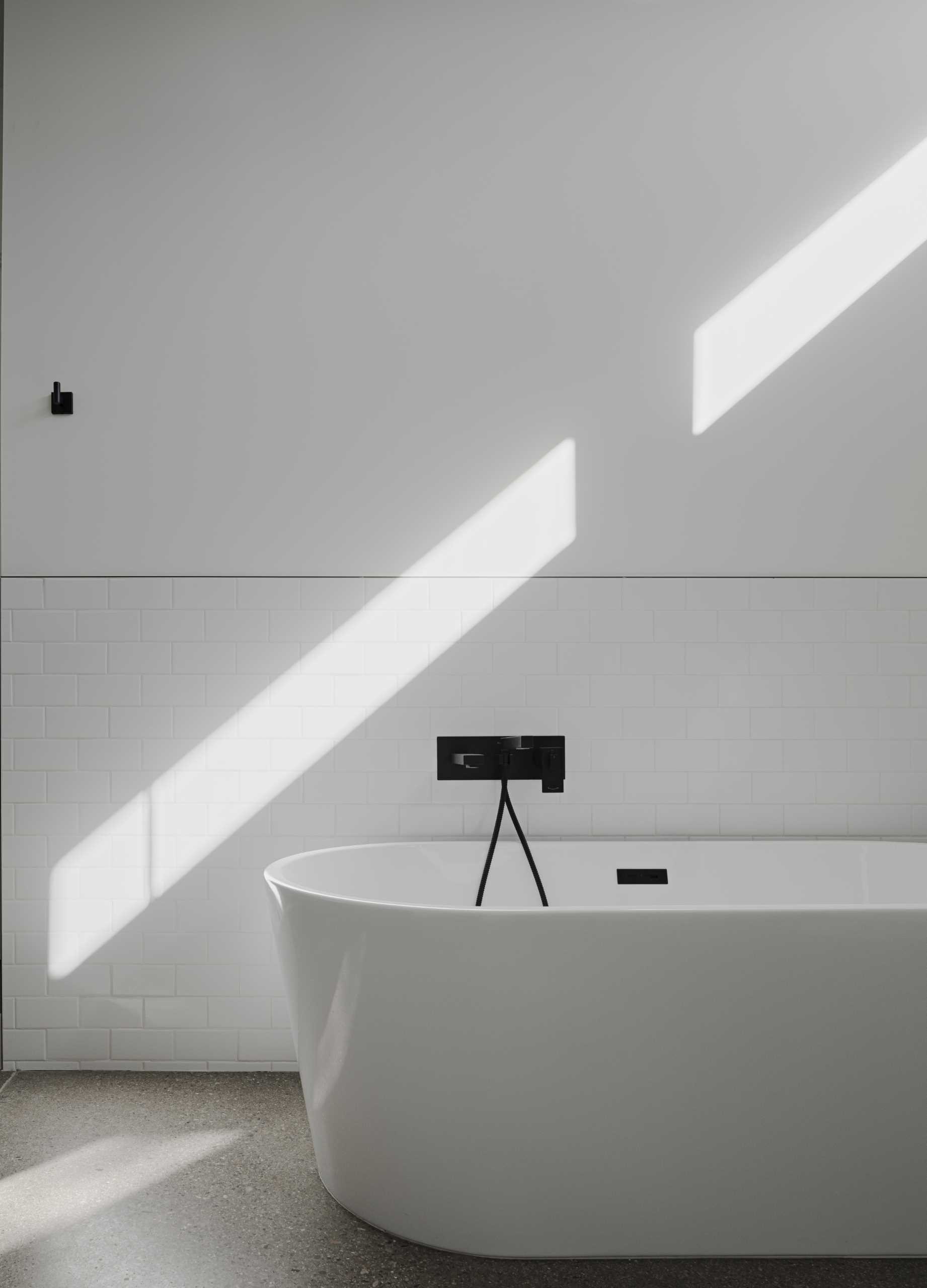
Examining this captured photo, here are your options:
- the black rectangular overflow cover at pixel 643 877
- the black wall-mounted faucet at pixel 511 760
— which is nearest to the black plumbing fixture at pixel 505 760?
the black wall-mounted faucet at pixel 511 760

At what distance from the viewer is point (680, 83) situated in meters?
2.68

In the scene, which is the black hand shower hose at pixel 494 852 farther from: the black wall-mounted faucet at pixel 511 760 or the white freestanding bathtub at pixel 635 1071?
the white freestanding bathtub at pixel 635 1071

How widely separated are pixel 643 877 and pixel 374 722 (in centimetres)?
86

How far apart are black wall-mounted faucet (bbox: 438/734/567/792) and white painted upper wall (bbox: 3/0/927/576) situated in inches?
19.7

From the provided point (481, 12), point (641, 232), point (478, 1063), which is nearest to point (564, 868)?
point (478, 1063)

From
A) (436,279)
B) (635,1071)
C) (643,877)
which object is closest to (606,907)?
(635,1071)

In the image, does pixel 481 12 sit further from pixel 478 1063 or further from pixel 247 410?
pixel 478 1063

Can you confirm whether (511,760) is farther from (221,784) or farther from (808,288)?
(808,288)

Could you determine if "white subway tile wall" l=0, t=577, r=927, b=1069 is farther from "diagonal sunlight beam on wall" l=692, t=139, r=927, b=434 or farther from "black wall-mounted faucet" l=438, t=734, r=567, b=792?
"diagonal sunlight beam on wall" l=692, t=139, r=927, b=434

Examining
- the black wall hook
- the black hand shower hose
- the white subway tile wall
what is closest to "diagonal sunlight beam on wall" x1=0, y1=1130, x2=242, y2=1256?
the white subway tile wall

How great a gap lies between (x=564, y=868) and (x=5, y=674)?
1.69 meters

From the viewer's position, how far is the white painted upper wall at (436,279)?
267 centimetres

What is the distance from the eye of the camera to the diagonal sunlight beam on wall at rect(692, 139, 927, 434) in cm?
268

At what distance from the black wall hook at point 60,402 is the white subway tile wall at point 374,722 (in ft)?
1.61
